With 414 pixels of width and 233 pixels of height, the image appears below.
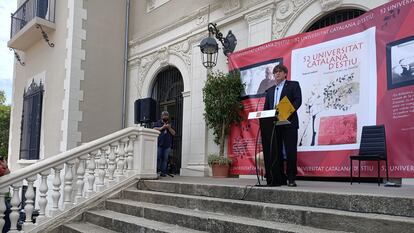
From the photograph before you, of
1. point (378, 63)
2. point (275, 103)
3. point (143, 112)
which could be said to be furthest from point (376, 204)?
point (143, 112)

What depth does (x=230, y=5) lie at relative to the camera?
910cm

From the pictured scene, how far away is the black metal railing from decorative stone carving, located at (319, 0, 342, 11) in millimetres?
8270

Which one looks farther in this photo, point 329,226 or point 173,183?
point 173,183

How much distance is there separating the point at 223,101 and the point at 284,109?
10.8ft

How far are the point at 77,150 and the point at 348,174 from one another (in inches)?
164

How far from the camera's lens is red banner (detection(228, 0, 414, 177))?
5.81 metres

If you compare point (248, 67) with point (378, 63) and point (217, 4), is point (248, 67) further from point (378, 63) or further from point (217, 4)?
point (378, 63)

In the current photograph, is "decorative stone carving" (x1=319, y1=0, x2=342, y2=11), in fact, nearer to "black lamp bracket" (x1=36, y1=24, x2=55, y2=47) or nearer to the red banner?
the red banner

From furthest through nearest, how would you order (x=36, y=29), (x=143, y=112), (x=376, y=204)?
(x=36, y=29) → (x=143, y=112) → (x=376, y=204)

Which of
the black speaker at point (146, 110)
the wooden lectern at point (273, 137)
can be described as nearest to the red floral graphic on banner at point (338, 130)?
the wooden lectern at point (273, 137)

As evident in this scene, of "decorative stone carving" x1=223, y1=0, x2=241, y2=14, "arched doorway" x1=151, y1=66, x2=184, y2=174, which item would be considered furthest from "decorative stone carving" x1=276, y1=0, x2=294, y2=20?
"arched doorway" x1=151, y1=66, x2=184, y2=174

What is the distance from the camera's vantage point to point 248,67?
832 centimetres

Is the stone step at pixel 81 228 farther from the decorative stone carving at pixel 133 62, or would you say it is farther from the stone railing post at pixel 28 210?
the decorative stone carving at pixel 133 62

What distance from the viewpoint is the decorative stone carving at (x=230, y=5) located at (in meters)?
8.96
